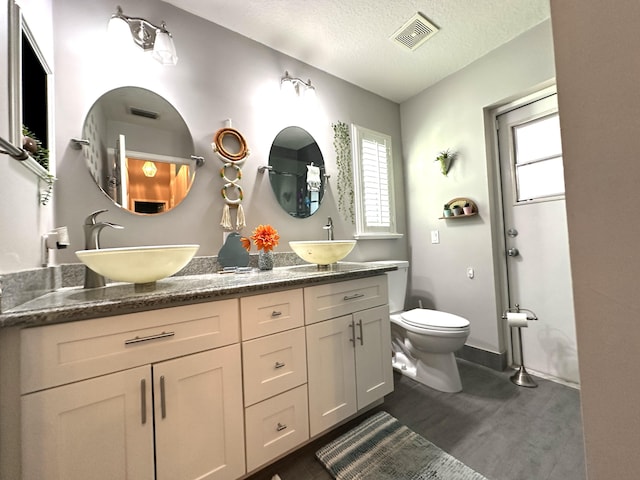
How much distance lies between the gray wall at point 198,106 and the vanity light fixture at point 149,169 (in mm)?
212

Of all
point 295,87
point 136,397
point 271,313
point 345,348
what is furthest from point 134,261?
point 295,87

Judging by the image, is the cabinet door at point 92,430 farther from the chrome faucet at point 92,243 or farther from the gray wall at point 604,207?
the gray wall at point 604,207

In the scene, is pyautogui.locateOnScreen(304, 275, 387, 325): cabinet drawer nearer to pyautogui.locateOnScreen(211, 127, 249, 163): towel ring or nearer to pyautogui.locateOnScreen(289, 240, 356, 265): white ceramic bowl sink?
pyautogui.locateOnScreen(289, 240, 356, 265): white ceramic bowl sink

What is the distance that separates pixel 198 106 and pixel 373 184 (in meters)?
1.56

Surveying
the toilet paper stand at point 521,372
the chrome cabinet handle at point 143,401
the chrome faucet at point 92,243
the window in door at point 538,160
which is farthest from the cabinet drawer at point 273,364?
the window in door at point 538,160

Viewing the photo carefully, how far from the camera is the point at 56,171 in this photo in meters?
1.17

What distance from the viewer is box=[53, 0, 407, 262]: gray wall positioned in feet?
3.97

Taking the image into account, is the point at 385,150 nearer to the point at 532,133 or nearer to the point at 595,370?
the point at 532,133

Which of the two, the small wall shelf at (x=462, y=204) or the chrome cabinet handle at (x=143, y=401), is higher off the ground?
the small wall shelf at (x=462, y=204)

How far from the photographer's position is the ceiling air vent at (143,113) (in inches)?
53.5

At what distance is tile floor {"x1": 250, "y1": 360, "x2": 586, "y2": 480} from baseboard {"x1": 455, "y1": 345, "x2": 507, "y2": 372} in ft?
0.37

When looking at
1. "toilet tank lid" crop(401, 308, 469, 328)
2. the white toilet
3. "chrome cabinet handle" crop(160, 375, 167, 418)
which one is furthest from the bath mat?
"chrome cabinet handle" crop(160, 375, 167, 418)

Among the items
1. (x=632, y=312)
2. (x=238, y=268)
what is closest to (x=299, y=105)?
(x=238, y=268)

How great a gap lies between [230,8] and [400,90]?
166 cm
